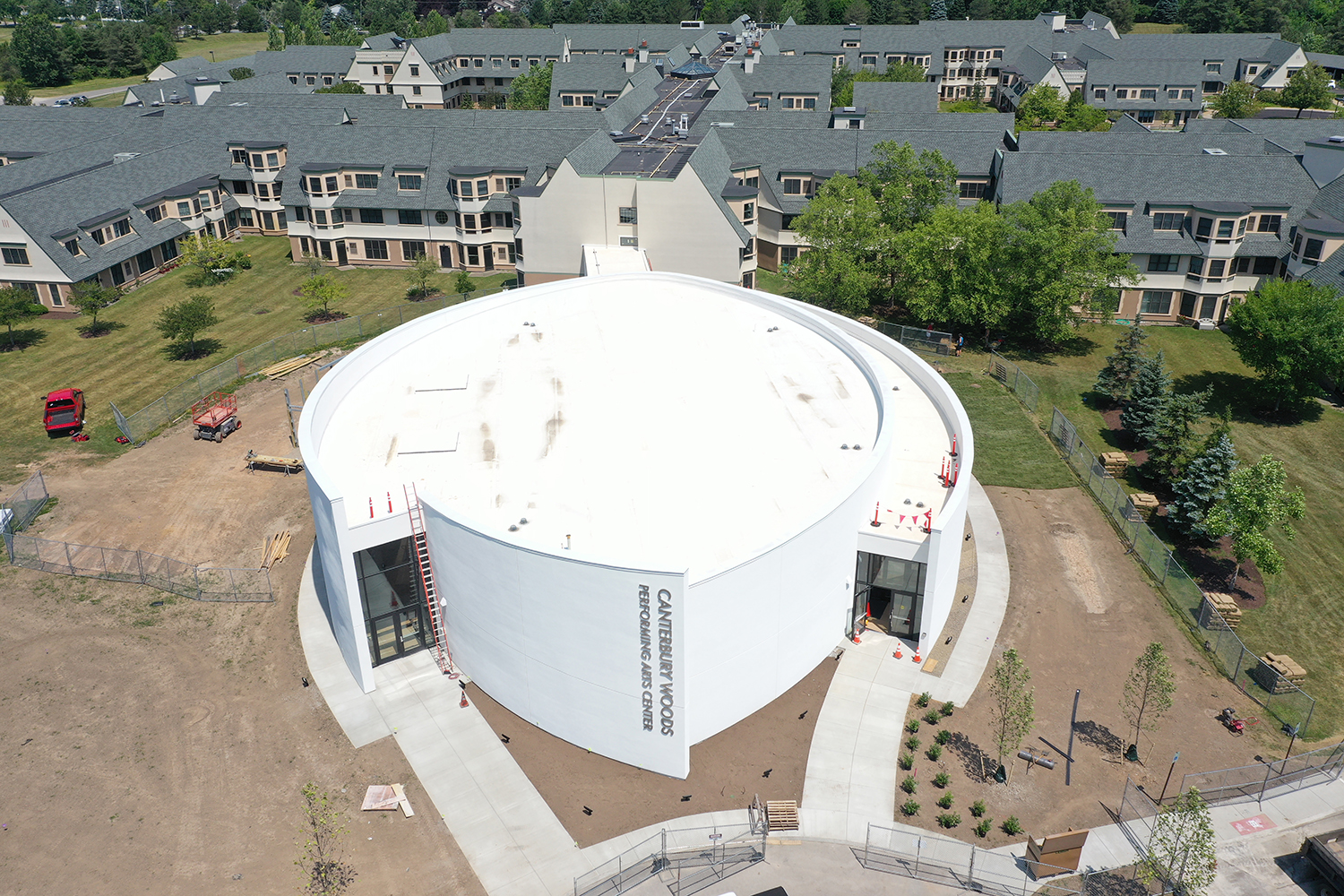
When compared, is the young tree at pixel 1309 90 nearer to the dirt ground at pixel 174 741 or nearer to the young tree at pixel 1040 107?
the young tree at pixel 1040 107

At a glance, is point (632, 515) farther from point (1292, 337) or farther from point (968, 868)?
point (1292, 337)

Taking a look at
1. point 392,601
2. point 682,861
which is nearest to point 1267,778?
point 682,861

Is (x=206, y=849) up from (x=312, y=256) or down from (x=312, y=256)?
down

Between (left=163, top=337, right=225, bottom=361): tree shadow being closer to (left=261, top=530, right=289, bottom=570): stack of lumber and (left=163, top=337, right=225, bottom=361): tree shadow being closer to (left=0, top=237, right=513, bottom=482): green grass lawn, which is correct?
(left=0, top=237, right=513, bottom=482): green grass lawn

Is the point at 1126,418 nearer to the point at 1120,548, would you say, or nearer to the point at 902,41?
the point at 1120,548

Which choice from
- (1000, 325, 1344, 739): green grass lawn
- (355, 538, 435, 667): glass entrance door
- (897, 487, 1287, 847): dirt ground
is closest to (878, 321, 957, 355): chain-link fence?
(1000, 325, 1344, 739): green grass lawn

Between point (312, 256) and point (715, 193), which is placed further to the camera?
point (312, 256)

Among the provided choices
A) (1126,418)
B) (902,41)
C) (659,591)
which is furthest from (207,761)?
(902,41)
